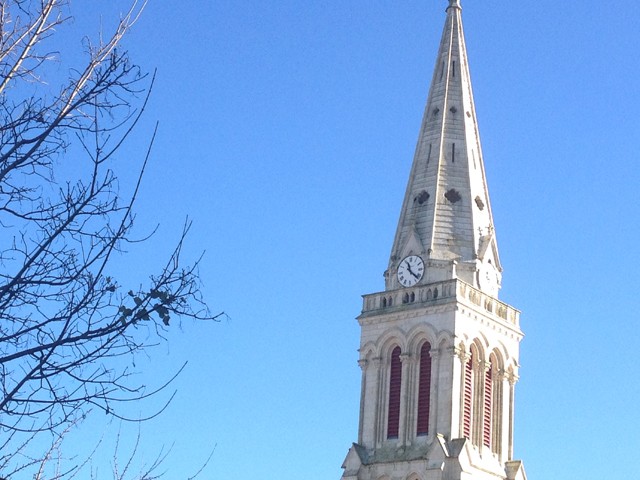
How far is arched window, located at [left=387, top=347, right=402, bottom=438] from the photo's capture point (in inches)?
2175

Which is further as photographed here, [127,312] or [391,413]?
[391,413]

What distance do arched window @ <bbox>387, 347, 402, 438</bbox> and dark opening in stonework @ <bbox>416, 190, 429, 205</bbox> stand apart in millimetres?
7700

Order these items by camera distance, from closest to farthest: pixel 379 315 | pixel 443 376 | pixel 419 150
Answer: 1. pixel 443 376
2. pixel 379 315
3. pixel 419 150

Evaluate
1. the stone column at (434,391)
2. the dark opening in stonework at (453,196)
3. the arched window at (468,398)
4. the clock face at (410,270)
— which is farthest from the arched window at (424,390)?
the dark opening in stonework at (453,196)

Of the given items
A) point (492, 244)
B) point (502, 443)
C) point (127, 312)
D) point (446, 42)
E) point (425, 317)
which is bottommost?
point (127, 312)

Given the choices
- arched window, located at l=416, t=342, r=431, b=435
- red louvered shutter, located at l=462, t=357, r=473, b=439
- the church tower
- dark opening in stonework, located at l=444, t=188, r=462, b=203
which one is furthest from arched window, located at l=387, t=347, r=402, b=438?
dark opening in stonework, located at l=444, t=188, r=462, b=203

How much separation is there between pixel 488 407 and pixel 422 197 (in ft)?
35.5

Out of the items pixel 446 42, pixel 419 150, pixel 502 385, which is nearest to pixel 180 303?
pixel 502 385

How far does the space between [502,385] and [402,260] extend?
760 cm

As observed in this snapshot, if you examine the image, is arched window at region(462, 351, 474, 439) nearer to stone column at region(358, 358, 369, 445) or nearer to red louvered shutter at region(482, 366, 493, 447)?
red louvered shutter at region(482, 366, 493, 447)

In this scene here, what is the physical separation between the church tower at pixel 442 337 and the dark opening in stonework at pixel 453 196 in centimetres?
6

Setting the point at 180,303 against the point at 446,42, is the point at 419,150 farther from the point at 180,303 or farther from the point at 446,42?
the point at 180,303

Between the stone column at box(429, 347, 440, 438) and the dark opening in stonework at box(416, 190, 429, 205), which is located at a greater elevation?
the dark opening in stonework at box(416, 190, 429, 205)

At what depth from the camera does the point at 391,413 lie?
55625mm
